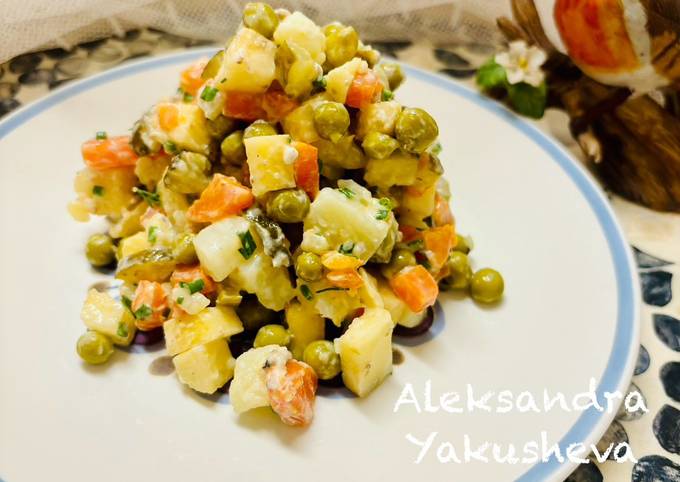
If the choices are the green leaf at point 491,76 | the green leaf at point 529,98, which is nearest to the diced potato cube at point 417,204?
the green leaf at point 529,98

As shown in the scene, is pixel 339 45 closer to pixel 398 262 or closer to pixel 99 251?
pixel 398 262

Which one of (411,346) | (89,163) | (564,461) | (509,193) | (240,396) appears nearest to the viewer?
(564,461)

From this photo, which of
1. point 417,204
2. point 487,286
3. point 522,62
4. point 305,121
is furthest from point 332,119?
point 522,62

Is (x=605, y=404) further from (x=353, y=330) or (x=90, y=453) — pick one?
(x=90, y=453)

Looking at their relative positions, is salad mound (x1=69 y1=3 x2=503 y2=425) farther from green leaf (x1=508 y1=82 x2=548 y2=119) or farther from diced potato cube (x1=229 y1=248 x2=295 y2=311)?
green leaf (x1=508 y1=82 x2=548 y2=119)

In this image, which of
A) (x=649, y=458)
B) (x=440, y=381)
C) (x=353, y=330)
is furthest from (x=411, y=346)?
(x=649, y=458)

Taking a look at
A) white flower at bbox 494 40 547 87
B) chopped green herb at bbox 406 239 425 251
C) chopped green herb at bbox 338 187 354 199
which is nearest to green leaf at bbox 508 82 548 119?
white flower at bbox 494 40 547 87
